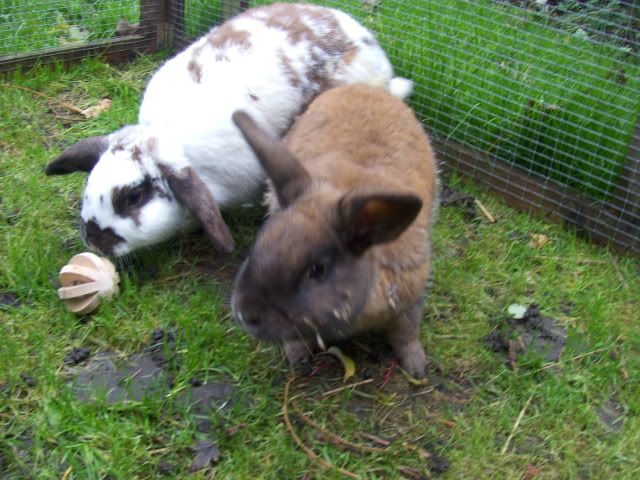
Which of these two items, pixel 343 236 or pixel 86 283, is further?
pixel 86 283

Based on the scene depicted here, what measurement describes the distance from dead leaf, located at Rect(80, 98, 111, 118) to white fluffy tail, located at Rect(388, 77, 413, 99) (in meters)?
1.79

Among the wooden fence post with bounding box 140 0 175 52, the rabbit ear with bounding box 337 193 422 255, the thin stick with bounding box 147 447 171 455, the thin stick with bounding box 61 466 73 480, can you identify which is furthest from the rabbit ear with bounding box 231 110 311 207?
the wooden fence post with bounding box 140 0 175 52

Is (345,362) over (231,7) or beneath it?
beneath

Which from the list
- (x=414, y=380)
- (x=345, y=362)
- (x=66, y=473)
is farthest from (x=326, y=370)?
(x=66, y=473)

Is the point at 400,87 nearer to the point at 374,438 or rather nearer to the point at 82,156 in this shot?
the point at 82,156

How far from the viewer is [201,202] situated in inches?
134

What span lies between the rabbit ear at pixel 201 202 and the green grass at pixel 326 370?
0.25 meters

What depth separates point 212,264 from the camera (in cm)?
364

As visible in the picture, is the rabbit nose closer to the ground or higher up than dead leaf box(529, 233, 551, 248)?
higher up

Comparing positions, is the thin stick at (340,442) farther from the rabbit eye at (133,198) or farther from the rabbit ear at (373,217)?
the rabbit eye at (133,198)

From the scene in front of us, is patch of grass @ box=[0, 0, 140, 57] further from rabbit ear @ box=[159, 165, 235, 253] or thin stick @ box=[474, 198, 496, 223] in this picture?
thin stick @ box=[474, 198, 496, 223]

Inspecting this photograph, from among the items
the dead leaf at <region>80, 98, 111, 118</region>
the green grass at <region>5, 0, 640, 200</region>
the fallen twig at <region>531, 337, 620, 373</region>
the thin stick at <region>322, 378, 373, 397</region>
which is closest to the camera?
the thin stick at <region>322, 378, 373, 397</region>

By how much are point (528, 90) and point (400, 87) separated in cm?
71

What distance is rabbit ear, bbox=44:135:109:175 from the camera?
363 centimetres
